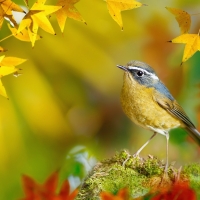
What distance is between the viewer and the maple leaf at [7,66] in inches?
36.4

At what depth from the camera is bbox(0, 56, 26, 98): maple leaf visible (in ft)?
3.04

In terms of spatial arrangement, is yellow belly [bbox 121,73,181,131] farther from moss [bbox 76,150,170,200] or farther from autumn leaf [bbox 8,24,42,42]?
autumn leaf [bbox 8,24,42,42]

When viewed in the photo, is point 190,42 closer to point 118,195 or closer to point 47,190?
point 118,195

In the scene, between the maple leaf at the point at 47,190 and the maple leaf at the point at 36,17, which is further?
the maple leaf at the point at 47,190

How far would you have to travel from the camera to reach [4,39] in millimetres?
1020

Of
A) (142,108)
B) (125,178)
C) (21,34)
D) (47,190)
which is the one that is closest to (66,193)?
(47,190)

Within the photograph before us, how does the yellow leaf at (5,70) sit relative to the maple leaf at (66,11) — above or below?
below

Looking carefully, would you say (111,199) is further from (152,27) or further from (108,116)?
(152,27)

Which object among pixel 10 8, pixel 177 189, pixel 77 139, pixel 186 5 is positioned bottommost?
pixel 177 189

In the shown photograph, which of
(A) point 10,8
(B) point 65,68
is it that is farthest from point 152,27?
(A) point 10,8

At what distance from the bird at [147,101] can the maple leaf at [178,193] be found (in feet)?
0.15

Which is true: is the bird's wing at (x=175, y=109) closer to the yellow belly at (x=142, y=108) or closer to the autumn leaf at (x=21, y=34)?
the yellow belly at (x=142, y=108)

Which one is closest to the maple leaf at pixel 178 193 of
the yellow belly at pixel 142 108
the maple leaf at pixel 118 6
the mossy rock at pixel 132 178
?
the mossy rock at pixel 132 178

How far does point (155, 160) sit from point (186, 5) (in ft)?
1.20
